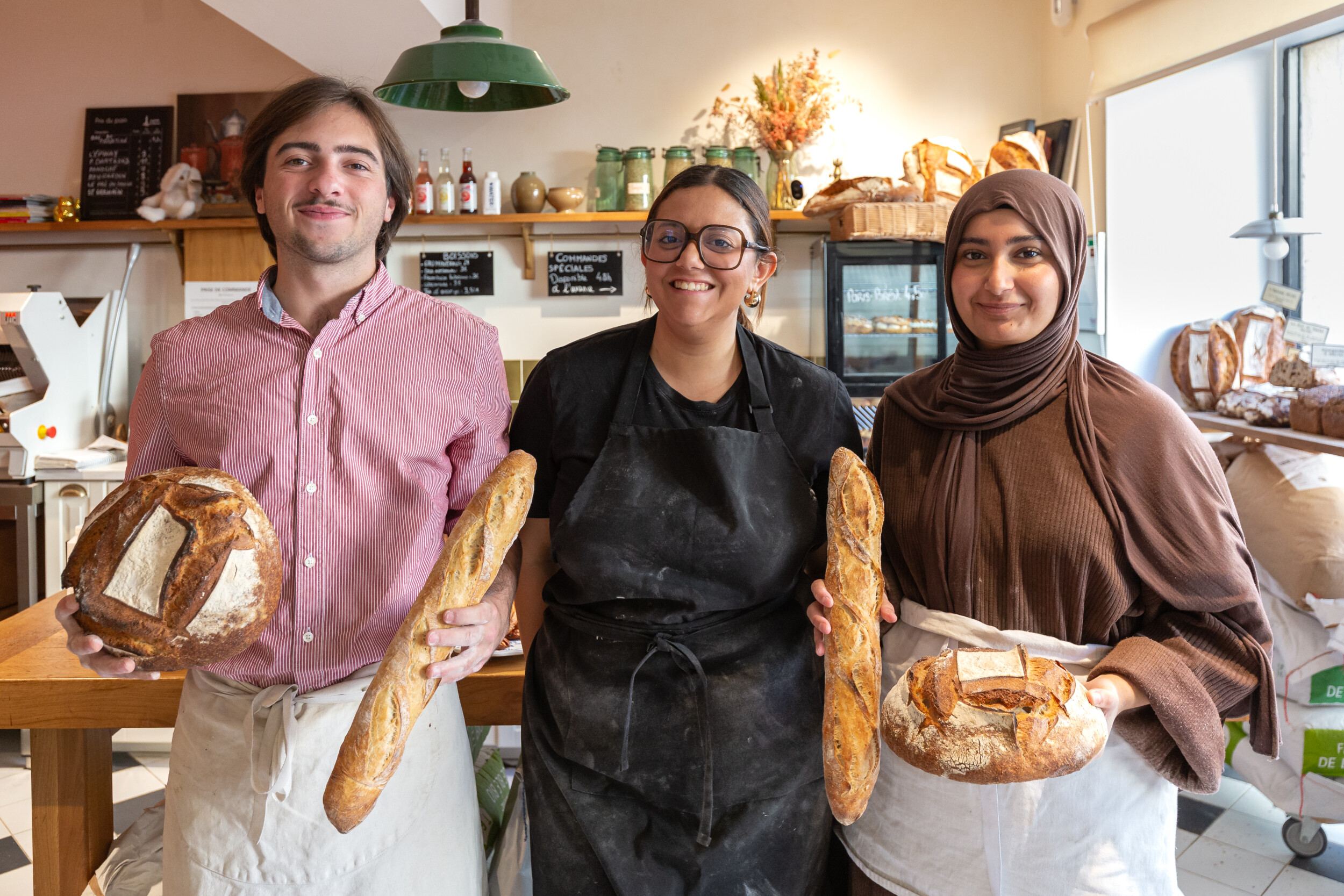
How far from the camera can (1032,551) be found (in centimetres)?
123

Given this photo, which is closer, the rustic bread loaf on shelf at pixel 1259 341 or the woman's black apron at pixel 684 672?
the woman's black apron at pixel 684 672

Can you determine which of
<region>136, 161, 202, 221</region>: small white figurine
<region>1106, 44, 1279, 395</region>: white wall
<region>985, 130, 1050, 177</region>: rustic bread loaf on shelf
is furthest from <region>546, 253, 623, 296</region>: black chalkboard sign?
<region>1106, 44, 1279, 395</region>: white wall

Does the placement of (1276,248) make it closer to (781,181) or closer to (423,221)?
(781,181)

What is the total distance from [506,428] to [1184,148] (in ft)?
11.4

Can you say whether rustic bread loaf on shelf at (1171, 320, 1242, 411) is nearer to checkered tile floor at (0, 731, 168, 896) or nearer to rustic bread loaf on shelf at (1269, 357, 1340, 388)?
rustic bread loaf on shelf at (1269, 357, 1340, 388)

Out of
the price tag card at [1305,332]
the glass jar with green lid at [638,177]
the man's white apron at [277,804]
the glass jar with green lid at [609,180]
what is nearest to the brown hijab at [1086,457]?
the man's white apron at [277,804]

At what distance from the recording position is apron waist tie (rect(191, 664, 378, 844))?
1224mm

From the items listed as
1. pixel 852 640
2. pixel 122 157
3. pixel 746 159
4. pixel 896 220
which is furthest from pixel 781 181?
pixel 852 640

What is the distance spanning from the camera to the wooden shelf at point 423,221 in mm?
4059

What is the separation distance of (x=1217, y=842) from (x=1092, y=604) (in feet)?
6.23

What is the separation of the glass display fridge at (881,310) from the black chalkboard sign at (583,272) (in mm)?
1044

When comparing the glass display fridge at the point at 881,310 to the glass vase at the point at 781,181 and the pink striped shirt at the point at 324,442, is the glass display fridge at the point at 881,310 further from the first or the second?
the pink striped shirt at the point at 324,442

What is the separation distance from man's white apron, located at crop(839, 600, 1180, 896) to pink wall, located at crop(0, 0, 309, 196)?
14.1ft

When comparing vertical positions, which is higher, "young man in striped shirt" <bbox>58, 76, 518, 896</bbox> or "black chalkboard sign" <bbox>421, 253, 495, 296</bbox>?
"black chalkboard sign" <bbox>421, 253, 495, 296</bbox>
